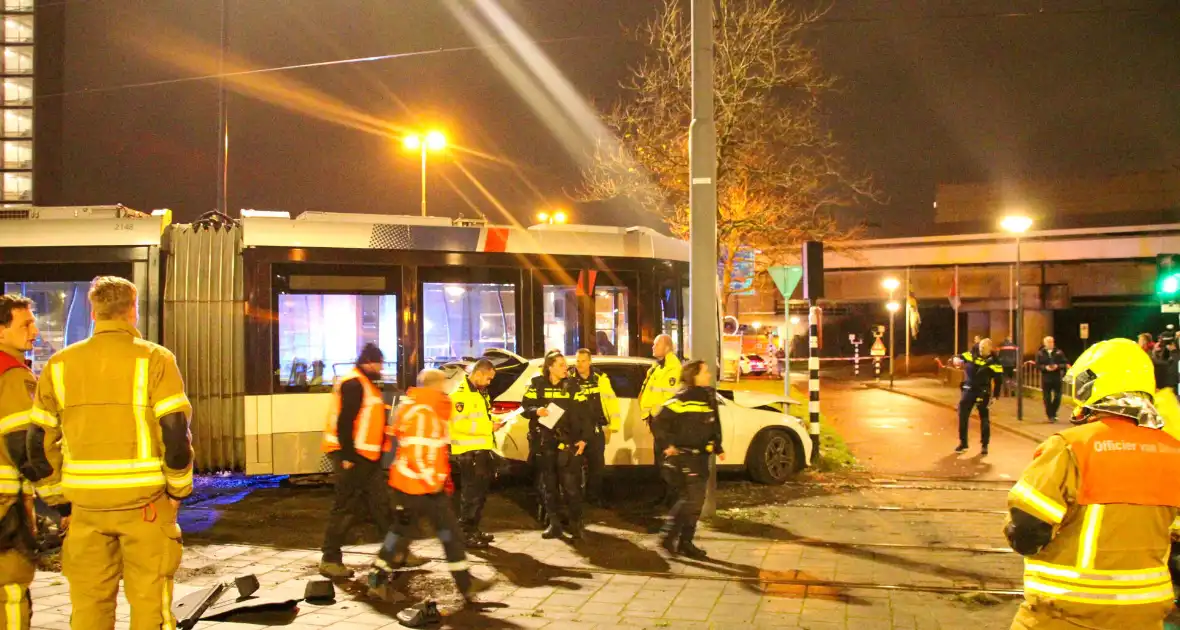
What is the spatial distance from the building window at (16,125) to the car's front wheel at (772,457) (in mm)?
40309

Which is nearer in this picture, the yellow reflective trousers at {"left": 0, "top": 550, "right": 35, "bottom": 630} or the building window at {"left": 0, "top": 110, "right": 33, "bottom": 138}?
the yellow reflective trousers at {"left": 0, "top": 550, "right": 35, "bottom": 630}

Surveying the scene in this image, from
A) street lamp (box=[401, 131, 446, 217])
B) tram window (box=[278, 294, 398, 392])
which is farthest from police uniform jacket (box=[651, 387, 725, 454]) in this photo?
street lamp (box=[401, 131, 446, 217])

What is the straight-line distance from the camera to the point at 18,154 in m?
39.8

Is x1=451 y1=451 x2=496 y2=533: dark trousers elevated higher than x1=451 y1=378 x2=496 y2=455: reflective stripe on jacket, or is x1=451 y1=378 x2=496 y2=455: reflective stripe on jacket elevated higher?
x1=451 y1=378 x2=496 y2=455: reflective stripe on jacket

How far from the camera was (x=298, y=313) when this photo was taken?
10.4m

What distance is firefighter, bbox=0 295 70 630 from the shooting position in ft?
13.9

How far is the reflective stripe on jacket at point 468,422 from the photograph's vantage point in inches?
320

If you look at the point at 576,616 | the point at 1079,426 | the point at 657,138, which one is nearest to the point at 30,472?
the point at 576,616

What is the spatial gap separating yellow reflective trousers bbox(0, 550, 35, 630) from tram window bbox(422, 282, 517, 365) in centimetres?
649

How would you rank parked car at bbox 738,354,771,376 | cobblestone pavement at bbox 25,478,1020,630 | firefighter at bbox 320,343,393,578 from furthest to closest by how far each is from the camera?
parked car at bbox 738,354,771,376
firefighter at bbox 320,343,393,578
cobblestone pavement at bbox 25,478,1020,630

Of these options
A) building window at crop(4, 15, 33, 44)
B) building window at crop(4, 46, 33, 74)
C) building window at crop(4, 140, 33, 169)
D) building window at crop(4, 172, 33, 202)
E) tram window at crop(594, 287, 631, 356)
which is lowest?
tram window at crop(594, 287, 631, 356)

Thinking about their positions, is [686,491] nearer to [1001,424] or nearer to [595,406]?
[595,406]

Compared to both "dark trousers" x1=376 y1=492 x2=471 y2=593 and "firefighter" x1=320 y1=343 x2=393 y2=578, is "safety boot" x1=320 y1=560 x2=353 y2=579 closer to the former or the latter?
"firefighter" x1=320 y1=343 x2=393 y2=578

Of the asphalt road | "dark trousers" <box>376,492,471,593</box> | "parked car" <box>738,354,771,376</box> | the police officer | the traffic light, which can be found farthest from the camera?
"parked car" <box>738,354,771,376</box>
